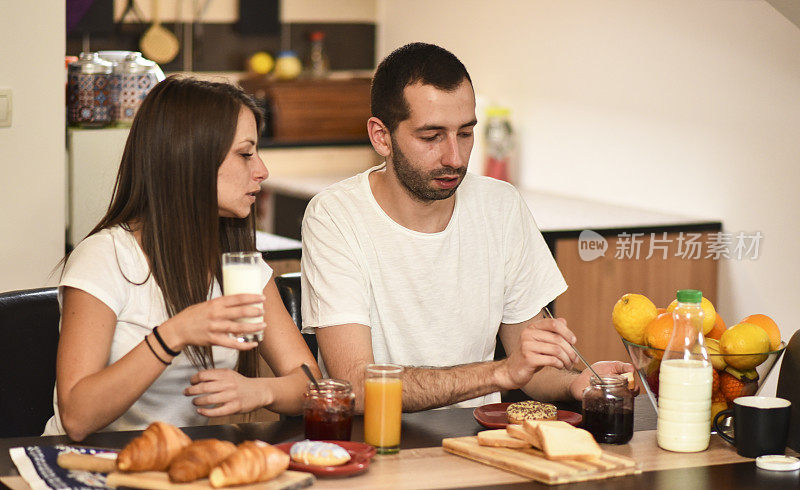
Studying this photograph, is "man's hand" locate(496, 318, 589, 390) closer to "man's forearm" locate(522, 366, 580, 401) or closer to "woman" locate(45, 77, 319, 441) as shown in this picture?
"man's forearm" locate(522, 366, 580, 401)

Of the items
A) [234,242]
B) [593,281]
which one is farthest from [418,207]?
[593,281]

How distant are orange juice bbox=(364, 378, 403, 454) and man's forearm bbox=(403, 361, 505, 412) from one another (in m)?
0.30

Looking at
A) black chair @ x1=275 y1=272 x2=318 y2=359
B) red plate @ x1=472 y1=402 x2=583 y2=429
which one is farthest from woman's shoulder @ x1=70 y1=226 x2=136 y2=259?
red plate @ x1=472 y1=402 x2=583 y2=429

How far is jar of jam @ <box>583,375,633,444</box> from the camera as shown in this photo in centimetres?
175

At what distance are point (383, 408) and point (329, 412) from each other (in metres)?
0.08

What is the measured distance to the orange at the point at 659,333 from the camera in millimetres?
1789

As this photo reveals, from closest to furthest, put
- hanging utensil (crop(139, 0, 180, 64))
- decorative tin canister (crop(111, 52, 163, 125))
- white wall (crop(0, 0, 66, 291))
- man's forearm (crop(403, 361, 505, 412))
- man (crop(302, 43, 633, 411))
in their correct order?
man's forearm (crop(403, 361, 505, 412)), man (crop(302, 43, 633, 411)), white wall (crop(0, 0, 66, 291)), decorative tin canister (crop(111, 52, 163, 125)), hanging utensil (crop(139, 0, 180, 64))

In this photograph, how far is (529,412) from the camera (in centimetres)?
185

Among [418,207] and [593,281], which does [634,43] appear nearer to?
[593,281]

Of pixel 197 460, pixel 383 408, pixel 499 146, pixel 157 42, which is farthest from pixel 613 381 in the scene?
pixel 157 42

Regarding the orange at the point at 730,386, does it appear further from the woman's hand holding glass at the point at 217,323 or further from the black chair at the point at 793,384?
the woman's hand holding glass at the point at 217,323

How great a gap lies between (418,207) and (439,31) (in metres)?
3.02

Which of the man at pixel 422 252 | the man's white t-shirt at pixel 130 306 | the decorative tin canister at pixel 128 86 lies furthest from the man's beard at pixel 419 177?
the decorative tin canister at pixel 128 86

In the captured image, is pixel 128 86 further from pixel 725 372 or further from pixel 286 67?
pixel 286 67
